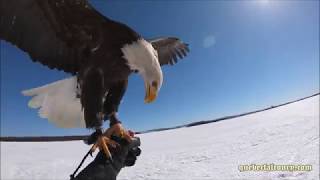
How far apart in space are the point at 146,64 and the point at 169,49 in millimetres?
1898

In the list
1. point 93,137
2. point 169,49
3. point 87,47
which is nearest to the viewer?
point 93,137

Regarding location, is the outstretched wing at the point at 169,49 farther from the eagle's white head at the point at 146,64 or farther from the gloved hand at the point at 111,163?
the gloved hand at the point at 111,163

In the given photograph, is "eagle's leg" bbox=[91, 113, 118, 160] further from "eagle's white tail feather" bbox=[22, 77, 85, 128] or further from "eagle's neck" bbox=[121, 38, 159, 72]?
"eagle's white tail feather" bbox=[22, 77, 85, 128]

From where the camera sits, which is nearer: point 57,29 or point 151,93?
point 151,93

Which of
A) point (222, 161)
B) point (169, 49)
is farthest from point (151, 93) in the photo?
point (222, 161)

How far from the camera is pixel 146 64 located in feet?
9.86

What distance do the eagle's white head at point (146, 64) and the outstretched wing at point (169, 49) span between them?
1.60 meters

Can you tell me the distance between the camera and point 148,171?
4.82m

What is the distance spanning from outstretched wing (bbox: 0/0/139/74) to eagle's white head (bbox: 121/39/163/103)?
0.48 ft

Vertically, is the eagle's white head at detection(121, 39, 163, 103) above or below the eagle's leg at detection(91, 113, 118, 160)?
above

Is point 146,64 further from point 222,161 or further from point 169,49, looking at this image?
point 222,161

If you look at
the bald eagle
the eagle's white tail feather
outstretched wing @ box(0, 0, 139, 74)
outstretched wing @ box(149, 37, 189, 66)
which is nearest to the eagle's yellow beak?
the bald eagle

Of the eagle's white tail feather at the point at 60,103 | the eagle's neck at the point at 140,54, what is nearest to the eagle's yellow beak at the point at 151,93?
the eagle's neck at the point at 140,54

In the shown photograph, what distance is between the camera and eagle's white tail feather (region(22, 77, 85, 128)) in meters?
3.46
